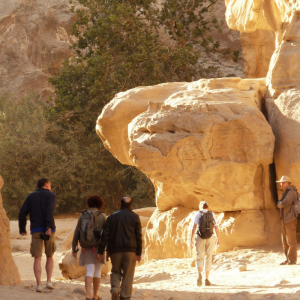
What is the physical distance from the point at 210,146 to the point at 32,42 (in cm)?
2157

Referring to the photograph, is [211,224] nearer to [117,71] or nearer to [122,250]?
[122,250]

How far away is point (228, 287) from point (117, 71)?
13.7 meters

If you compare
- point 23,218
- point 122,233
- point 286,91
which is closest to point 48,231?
point 23,218

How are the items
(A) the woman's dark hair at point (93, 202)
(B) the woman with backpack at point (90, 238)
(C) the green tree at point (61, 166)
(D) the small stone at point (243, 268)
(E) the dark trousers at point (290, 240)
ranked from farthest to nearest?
1. (C) the green tree at point (61, 166)
2. (D) the small stone at point (243, 268)
3. (E) the dark trousers at point (290, 240)
4. (A) the woman's dark hair at point (93, 202)
5. (B) the woman with backpack at point (90, 238)

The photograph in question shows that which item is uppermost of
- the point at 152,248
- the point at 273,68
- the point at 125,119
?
the point at 273,68

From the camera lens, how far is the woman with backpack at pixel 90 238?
580 cm

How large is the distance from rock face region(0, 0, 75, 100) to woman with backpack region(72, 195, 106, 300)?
72.4ft

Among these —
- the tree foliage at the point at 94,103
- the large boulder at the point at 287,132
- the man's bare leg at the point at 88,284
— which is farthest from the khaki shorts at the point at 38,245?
the tree foliage at the point at 94,103

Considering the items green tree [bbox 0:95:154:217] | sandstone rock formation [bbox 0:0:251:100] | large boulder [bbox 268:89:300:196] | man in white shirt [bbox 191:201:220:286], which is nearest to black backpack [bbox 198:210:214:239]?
man in white shirt [bbox 191:201:220:286]

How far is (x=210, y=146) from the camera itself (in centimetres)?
875

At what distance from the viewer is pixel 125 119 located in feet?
33.3

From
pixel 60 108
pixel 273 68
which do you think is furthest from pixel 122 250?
pixel 60 108

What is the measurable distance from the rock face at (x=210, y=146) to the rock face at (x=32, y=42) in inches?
709

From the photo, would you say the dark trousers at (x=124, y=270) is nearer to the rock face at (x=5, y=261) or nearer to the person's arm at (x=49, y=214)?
the person's arm at (x=49, y=214)
